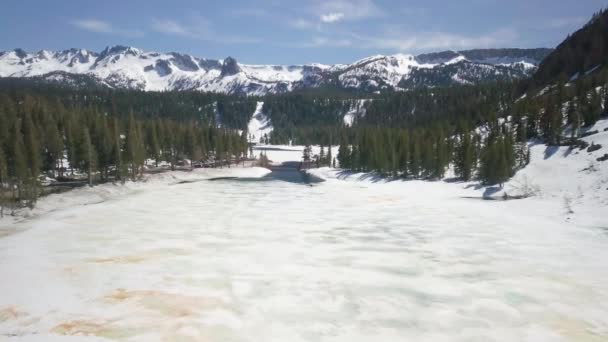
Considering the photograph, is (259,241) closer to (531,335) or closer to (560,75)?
(531,335)

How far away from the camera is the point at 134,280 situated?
1764 cm

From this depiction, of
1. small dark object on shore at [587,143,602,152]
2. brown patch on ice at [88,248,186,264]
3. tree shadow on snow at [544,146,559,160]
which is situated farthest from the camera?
tree shadow on snow at [544,146,559,160]

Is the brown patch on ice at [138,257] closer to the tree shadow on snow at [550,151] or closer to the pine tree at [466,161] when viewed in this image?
the pine tree at [466,161]

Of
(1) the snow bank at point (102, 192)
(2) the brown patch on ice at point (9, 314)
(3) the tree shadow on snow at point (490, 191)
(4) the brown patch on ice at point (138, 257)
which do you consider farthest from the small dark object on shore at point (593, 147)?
(1) the snow bank at point (102, 192)

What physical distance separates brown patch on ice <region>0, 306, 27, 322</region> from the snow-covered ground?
39 millimetres

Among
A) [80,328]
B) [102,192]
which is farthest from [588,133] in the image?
[102,192]

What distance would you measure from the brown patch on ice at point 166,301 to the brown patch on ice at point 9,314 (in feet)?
9.50

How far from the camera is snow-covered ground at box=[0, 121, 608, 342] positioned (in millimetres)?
13195

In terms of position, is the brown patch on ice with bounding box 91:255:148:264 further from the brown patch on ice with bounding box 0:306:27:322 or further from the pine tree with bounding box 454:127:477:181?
the pine tree with bounding box 454:127:477:181

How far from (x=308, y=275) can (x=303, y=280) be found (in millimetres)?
823

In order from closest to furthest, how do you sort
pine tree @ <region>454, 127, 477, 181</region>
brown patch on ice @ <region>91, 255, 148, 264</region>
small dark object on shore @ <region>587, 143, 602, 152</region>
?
1. brown patch on ice @ <region>91, 255, 148, 264</region>
2. small dark object on shore @ <region>587, 143, 602, 152</region>
3. pine tree @ <region>454, 127, 477, 181</region>

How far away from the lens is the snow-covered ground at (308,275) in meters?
13.2

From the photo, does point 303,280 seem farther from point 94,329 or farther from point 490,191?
point 490,191

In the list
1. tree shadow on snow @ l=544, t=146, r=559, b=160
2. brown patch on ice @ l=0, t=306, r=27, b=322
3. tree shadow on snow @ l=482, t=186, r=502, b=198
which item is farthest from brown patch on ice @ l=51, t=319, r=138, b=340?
tree shadow on snow @ l=544, t=146, r=559, b=160
